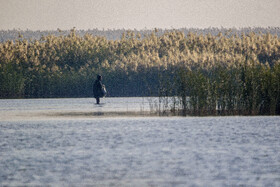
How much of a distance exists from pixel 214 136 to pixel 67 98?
2161cm

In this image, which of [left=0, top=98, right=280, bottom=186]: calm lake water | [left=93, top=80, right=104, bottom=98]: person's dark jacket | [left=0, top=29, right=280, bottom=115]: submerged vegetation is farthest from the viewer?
[left=93, top=80, right=104, bottom=98]: person's dark jacket

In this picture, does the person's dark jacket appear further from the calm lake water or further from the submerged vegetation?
the calm lake water

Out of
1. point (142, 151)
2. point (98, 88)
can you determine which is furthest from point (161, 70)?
point (142, 151)

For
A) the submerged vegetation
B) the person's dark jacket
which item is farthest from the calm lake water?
the person's dark jacket

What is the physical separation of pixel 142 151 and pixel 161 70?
2457 centimetres

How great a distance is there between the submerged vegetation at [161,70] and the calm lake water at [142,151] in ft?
3.28

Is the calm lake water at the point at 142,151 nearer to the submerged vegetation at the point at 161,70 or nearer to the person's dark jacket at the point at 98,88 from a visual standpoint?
the submerged vegetation at the point at 161,70

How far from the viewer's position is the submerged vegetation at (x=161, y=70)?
1898 cm

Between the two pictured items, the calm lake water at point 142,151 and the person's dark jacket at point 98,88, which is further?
the person's dark jacket at point 98,88

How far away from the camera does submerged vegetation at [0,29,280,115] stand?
1898 centimetres

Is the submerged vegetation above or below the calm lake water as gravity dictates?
above

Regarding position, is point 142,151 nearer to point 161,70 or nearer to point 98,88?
point 98,88

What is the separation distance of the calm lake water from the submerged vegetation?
1.00 meters

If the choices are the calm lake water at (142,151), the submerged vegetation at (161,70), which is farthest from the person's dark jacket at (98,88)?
the calm lake water at (142,151)
